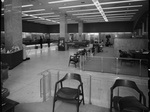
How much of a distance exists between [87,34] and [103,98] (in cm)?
2467

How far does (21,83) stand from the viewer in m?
4.69

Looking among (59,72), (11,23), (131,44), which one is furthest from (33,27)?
(59,72)

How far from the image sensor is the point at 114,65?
263 inches

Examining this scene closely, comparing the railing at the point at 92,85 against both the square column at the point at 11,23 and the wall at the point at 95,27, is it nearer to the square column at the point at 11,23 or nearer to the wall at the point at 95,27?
the square column at the point at 11,23

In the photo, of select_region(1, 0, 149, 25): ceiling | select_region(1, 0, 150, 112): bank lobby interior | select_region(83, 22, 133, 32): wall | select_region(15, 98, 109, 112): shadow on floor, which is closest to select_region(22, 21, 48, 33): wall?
select_region(1, 0, 149, 25): ceiling

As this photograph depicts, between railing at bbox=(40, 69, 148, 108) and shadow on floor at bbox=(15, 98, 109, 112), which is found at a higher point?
railing at bbox=(40, 69, 148, 108)

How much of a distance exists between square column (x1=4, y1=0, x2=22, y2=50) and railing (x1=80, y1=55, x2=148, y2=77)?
489cm

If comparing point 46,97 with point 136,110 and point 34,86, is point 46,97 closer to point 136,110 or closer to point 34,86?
point 34,86

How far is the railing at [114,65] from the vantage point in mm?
5791

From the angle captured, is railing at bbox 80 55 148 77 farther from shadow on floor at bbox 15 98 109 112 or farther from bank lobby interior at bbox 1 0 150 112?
shadow on floor at bbox 15 98 109 112

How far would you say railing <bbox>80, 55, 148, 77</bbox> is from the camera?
579 centimetres

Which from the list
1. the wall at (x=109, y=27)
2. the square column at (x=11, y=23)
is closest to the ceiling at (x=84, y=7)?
the square column at (x=11, y=23)

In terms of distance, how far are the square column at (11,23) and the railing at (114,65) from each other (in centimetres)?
489

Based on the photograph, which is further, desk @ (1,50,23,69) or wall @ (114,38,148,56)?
wall @ (114,38,148,56)
